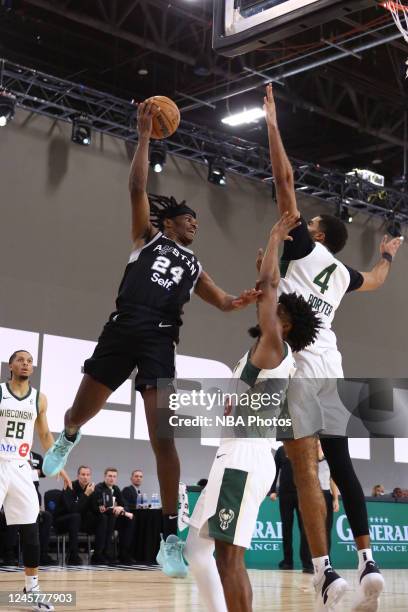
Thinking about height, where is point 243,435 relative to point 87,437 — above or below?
below

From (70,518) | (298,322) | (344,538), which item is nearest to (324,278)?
(298,322)

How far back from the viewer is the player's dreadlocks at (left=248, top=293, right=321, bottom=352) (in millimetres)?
4559

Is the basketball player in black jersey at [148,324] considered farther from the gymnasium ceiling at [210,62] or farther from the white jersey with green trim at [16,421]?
the gymnasium ceiling at [210,62]

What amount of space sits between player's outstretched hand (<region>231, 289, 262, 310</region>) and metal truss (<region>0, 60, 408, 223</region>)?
9740 millimetres

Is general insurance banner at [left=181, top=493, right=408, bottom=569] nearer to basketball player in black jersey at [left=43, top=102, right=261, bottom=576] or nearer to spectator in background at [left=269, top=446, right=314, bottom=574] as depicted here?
spectator in background at [left=269, top=446, right=314, bottom=574]

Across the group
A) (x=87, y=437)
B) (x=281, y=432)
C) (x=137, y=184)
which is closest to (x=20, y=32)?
(x=87, y=437)

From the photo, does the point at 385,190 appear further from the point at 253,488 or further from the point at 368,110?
the point at 253,488

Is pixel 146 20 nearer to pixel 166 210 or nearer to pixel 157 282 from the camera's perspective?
pixel 166 210

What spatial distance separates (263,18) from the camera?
6.27 metres

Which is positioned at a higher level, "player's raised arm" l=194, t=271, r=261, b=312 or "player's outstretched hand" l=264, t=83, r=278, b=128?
"player's outstretched hand" l=264, t=83, r=278, b=128

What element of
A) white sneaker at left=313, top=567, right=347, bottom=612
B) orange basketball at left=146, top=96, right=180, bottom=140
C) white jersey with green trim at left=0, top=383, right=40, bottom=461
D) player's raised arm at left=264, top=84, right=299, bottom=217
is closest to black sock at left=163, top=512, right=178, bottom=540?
white sneaker at left=313, top=567, right=347, bottom=612

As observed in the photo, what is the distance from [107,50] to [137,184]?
11.6m

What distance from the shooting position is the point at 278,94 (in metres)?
16.1

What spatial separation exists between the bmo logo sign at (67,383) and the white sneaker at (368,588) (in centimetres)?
997
